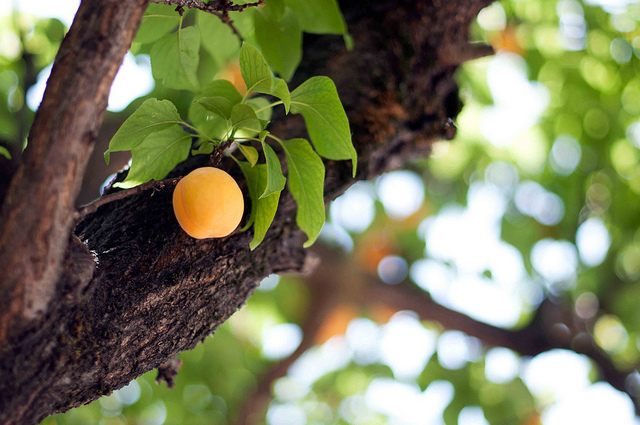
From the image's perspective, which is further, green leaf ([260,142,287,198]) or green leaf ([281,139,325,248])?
green leaf ([281,139,325,248])

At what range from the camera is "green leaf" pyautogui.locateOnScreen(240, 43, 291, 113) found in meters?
0.93

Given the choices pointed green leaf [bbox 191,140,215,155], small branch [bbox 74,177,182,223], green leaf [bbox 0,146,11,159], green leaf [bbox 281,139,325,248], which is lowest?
green leaf [bbox 281,139,325,248]

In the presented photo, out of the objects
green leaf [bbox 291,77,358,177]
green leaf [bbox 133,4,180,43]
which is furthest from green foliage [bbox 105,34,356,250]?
green leaf [bbox 133,4,180,43]

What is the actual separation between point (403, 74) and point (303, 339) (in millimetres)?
2799

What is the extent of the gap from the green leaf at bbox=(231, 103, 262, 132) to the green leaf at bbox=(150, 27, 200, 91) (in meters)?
0.41

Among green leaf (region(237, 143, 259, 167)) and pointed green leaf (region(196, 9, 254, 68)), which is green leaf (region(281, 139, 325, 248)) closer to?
green leaf (region(237, 143, 259, 167))

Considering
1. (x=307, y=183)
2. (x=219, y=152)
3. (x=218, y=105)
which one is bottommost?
(x=307, y=183)

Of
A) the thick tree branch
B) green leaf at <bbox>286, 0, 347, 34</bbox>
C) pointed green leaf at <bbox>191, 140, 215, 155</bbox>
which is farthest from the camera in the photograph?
green leaf at <bbox>286, 0, 347, 34</bbox>

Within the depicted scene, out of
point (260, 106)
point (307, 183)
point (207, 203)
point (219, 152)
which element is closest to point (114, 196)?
point (207, 203)

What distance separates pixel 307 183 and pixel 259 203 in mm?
128

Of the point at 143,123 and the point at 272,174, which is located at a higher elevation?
the point at 143,123

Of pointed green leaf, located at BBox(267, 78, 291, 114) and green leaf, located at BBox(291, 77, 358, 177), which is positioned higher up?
pointed green leaf, located at BBox(267, 78, 291, 114)

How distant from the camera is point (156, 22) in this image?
52.2 inches

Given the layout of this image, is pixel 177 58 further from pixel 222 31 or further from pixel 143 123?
pixel 143 123
